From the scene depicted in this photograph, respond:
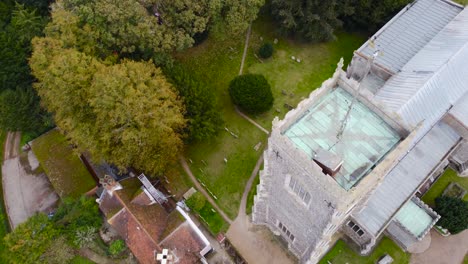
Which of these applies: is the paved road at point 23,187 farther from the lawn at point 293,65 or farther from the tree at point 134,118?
the lawn at point 293,65

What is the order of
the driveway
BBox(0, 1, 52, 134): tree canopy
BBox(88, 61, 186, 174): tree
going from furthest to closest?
BBox(0, 1, 52, 134): tree canopy, the driveway, BBox(88, 61, 186, 174): tree

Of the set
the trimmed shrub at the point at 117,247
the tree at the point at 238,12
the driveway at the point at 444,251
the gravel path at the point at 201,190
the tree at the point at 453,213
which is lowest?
the driveway at the point at 444,251

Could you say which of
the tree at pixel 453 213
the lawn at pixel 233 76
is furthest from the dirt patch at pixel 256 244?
the tree at pixel 453 213

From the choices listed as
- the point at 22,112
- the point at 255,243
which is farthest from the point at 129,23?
the point at 255,243

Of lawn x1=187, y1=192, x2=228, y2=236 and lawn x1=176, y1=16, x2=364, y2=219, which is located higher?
lawn x1=176, y1=16, x2=364, y2=219

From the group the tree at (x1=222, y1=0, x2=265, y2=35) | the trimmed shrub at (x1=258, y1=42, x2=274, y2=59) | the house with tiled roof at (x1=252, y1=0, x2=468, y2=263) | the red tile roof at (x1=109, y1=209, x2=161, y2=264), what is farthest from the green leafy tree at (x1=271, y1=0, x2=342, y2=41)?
the red tile roof at (x1=109, y1=209, x2=161, y2=264)

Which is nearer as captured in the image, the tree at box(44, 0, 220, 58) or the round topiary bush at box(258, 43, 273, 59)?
the tree at box(44, 0, 220, 58)

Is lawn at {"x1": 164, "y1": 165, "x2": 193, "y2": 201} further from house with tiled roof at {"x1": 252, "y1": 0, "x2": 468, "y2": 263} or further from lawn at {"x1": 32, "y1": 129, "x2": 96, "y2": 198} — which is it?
house with tiled roof at {"x1": 252, "y1": 0, "x2": 468, "y2": 263}
